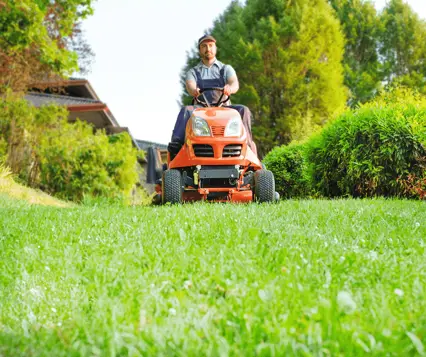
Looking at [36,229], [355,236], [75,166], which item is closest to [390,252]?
[355,236]

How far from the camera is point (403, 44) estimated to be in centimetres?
3128

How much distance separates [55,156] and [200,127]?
8.65m

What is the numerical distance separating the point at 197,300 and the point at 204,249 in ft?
2.90

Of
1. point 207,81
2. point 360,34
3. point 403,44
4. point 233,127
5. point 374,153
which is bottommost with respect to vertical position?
point 374,153

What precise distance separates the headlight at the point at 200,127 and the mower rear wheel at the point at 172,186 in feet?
1.88

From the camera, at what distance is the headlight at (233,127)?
270 inches

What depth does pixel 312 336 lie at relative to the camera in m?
1.95

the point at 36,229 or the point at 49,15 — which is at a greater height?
the point at 49,15

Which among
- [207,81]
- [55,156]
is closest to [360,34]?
[55,156]

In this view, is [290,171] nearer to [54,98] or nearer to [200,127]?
[200,127]

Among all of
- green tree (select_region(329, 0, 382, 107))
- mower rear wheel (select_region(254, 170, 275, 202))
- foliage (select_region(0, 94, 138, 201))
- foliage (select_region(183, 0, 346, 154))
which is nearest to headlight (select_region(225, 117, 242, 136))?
mower rear wheel (select_region(254, 170, 275, 202))

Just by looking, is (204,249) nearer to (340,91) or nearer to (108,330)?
(108,330)

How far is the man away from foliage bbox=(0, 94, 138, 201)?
746 centimetres

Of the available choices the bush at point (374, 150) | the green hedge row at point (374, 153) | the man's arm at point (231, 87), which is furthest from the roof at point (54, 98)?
the man's arm at point (231, 87)
